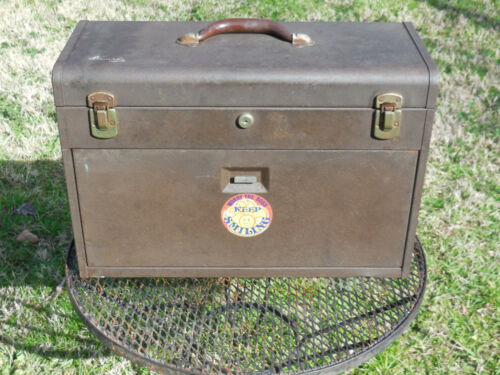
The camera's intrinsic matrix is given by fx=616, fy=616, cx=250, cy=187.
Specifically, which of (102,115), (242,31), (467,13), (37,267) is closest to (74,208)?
(102,115)

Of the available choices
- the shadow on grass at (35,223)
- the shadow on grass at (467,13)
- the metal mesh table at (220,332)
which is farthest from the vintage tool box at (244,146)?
the shadow on grass at (467,13)

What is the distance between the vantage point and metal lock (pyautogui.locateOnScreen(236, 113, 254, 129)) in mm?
1744

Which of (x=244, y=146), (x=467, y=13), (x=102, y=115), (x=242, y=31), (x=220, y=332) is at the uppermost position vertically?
(x=242, y=31)

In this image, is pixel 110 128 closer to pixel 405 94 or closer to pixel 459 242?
pixel 405 94

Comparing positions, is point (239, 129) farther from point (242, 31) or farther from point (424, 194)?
point (424, 194)

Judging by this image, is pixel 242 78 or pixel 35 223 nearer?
pixel 242 78

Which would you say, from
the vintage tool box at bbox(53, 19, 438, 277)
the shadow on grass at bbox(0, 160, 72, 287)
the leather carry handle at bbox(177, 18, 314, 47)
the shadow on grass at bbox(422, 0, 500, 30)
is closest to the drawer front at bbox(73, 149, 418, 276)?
the vintage tool box at bbox(53, 19, 438, 277)

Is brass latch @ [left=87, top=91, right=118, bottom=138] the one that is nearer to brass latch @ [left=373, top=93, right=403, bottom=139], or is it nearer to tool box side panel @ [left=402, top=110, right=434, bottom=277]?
brass latch @ [left=373, top=93, right=403, bottom=139]

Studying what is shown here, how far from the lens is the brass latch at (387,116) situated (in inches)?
67.7

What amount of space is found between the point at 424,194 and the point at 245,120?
1968 mm

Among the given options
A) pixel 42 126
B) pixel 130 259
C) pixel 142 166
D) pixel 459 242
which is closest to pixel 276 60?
pixel 142 166

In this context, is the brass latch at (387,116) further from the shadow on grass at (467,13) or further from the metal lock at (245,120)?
the shadow on grass at (467,13)

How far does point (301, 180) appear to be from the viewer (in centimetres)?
187

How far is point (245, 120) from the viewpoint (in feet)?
5.75
